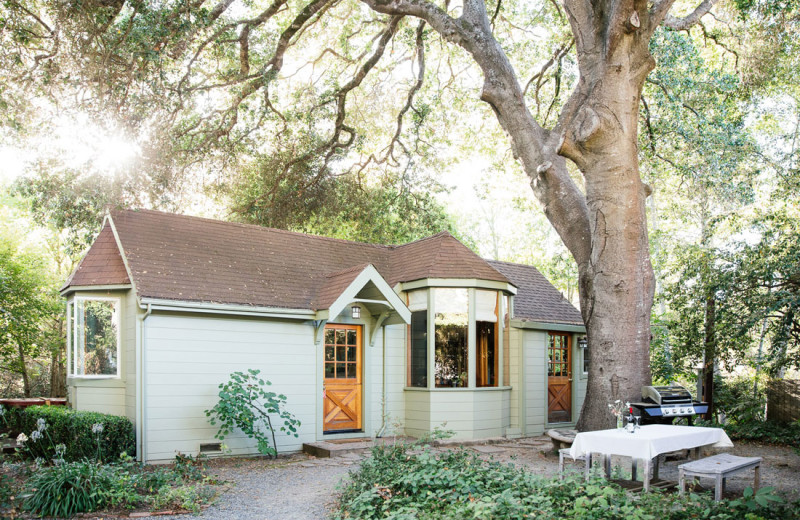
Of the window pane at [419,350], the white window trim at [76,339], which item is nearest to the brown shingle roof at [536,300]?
the window pane at [419,350]

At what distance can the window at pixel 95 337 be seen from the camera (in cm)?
1008

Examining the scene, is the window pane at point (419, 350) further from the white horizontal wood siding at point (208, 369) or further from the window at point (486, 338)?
the white horizontal wood siding at point (208, 369)

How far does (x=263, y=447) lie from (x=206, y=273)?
308 centimetres

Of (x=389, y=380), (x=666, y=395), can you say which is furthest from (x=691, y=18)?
(x=389, y=380)

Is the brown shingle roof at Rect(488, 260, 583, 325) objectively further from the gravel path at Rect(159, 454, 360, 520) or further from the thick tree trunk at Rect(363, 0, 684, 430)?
the gravel path at Rect(159, 454, 360, 520)

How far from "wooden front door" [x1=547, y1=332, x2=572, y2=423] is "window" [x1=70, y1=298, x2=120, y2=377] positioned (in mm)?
8841

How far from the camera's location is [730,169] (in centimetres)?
1183

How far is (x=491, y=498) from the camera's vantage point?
17.8 ft

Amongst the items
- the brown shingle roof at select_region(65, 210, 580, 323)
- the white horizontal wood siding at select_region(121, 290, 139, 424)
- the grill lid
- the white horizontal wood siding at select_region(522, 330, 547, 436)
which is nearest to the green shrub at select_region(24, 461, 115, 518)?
the white horizontal wood siding at select_region(121, 290, 139, 424)

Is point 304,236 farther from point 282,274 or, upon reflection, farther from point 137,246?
point 137,246

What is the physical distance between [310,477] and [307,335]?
3.25 meters

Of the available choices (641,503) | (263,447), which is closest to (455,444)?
(263,447)

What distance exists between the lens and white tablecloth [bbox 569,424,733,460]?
632cm

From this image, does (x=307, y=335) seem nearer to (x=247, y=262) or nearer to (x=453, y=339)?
(x=247, y=262)
